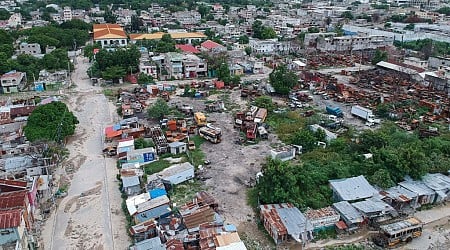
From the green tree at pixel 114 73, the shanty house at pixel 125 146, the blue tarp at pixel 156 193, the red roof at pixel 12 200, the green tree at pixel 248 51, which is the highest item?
the green tree at pixel 248 51

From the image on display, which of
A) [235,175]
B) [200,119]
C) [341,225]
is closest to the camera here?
[341,225]

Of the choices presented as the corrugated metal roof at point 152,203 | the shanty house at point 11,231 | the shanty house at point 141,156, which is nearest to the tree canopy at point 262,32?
the shanty house at point 141,156

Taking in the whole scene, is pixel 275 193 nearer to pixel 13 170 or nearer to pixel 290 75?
pixel 13 170

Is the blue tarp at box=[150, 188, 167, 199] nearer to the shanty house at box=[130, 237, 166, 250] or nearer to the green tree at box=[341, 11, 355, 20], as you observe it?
the shanty house at box=[130, 237, 166, 250]

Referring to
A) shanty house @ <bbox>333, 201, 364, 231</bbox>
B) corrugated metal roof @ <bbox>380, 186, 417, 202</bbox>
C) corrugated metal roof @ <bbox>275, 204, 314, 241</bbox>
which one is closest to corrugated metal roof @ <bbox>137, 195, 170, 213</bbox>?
corrugated metal roof @ <bbox>275, 204, 314, 241</bbox>

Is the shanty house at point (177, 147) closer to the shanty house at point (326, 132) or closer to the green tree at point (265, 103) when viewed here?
the shanty house at point (326, 132)

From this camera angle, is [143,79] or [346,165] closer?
[346,165]

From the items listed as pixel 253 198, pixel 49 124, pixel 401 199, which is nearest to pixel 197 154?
pixel 253 198

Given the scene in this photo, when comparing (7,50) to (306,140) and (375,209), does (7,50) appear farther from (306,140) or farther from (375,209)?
(375,209)
